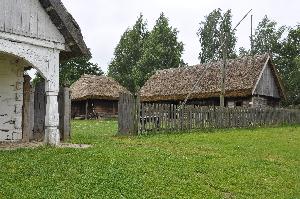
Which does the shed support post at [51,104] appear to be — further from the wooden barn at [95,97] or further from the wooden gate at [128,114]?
the wooden barn at [95,97]

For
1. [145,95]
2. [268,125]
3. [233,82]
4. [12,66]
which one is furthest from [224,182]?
[145,95]

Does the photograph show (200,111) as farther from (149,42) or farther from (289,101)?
(149,42)

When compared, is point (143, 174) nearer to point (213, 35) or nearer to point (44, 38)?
point (44, 38)

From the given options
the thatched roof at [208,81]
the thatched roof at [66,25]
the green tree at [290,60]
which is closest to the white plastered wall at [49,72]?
the thatched roof at [66,25]

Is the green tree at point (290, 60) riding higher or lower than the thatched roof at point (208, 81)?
higher

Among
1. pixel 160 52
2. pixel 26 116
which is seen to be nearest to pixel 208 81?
pixel 160 52

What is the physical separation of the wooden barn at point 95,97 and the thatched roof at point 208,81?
4.90 meters

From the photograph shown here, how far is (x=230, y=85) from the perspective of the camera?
35.0 metres

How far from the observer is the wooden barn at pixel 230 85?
3466 cm

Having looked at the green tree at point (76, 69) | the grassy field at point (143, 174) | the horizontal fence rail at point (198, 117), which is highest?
the green tree at point (76, 69)

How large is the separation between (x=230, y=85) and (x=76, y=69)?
34952 mm

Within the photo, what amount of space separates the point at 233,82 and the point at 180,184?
90.3ft

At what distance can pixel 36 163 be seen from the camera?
9328mm

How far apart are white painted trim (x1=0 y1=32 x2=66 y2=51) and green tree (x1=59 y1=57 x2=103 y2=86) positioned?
167 ft
